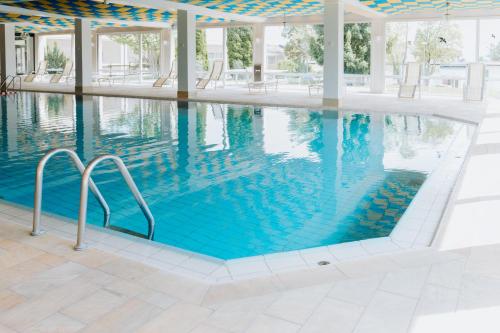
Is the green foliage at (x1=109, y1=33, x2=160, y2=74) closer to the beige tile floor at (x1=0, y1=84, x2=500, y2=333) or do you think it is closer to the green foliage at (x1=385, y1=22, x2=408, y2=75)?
the green foliage at (x1=385, y1=22, x2=408, y2=75)

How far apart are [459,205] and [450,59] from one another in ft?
53.2

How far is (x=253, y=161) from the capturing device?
6.41 meters

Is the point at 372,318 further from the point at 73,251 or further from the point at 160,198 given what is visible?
the point at 160,198

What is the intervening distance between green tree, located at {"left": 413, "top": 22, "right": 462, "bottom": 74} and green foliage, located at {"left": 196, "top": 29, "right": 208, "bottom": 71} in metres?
9.73

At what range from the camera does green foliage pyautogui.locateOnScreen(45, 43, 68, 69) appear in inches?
1098

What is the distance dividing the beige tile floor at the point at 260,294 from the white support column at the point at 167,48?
1995cm

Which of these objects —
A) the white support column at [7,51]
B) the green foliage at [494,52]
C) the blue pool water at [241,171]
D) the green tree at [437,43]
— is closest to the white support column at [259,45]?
the green tree at [437,43]

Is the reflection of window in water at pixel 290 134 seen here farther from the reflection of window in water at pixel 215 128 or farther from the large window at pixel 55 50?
the large window at pixel 55 50

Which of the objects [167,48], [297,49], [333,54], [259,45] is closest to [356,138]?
[333,54]

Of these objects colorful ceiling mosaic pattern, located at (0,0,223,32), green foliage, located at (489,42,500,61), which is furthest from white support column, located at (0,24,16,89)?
green foliage, located at (489,42,500,61)

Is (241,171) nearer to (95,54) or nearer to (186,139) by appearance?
(186,139)

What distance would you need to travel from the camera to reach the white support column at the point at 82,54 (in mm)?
18500

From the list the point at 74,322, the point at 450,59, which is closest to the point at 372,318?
the point at 74,322

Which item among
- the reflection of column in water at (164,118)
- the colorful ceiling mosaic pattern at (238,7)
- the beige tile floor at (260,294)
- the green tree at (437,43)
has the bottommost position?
the beige tile floor at (260,294)
